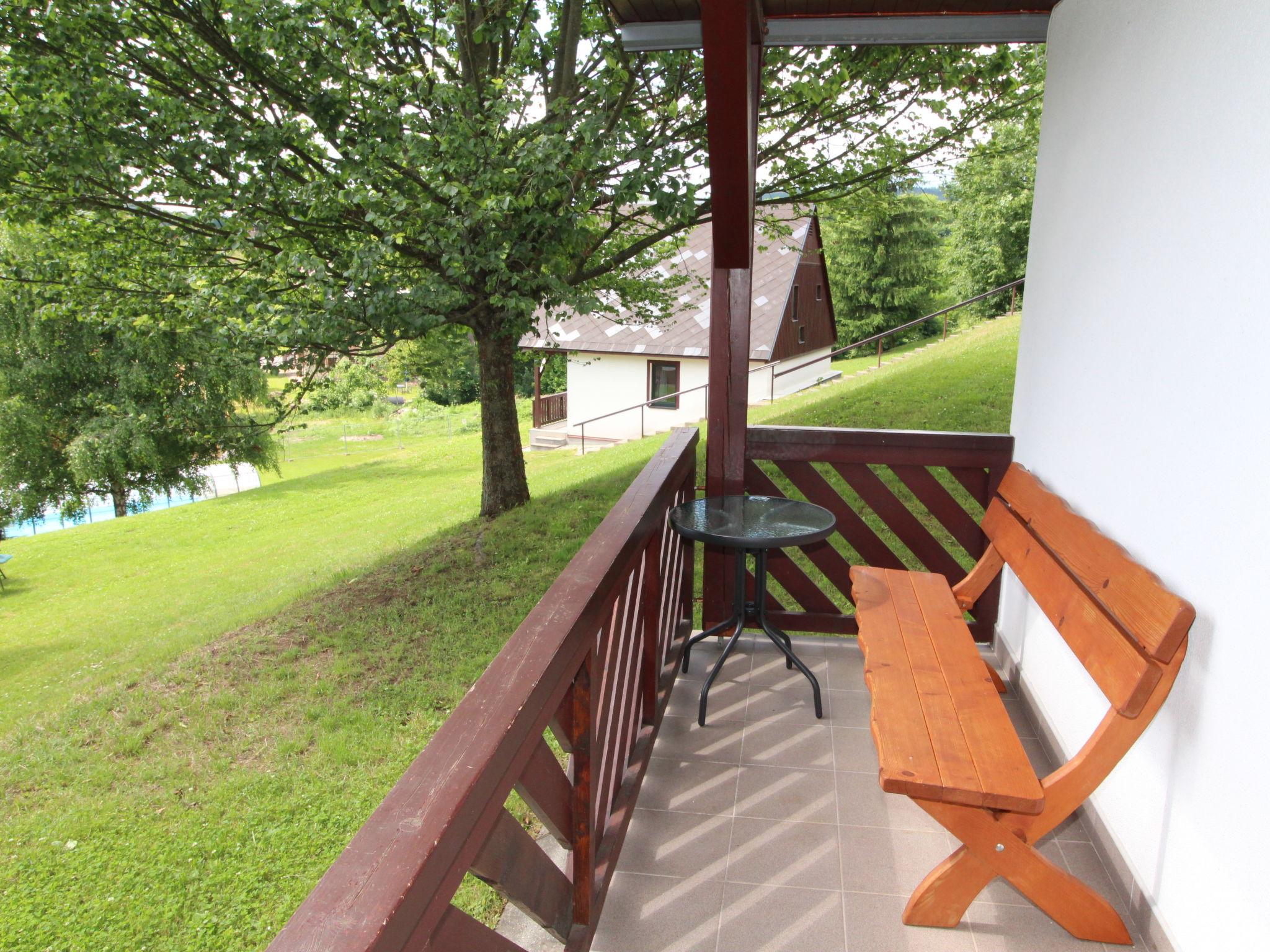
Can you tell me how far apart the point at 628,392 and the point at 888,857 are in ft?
60.3

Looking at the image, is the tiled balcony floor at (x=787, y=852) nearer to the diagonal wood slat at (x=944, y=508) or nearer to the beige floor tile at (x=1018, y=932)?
the beige floor tile at (x=1018, y=932)

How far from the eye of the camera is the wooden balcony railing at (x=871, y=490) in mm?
3539

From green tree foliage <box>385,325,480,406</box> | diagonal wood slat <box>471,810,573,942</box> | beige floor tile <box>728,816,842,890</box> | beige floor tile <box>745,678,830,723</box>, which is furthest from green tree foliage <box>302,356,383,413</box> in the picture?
diagonal wood slat <box>471,810,573,942</box>

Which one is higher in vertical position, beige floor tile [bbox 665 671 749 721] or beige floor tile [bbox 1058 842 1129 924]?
beige floor tile [bbox 1058 842 1129 924]

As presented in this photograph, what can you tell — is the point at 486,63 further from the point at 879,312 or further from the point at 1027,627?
the point at 879,312

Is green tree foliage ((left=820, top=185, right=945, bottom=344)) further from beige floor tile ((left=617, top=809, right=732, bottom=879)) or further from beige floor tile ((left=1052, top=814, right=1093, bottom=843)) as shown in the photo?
beige floor tile ((left=617, top=809, right=732, bottom=879))

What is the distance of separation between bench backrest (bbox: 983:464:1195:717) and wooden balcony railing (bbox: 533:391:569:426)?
18.8 m

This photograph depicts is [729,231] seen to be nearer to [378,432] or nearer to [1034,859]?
[1034,859]

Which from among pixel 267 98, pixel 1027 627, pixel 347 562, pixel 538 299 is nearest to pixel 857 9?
pixel 1027 627

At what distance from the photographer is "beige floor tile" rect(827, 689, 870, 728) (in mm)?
3066

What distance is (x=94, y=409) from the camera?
16766mm

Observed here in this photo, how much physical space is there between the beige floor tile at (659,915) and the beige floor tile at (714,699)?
3.02ft

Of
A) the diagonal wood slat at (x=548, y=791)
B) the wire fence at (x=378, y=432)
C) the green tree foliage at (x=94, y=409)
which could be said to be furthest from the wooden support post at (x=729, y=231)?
the wire fence at (x=378, y=432)

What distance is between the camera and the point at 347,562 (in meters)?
8.39
